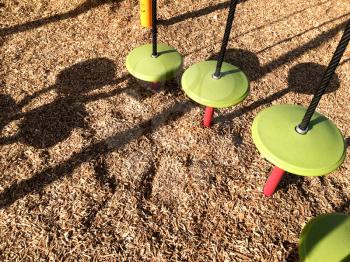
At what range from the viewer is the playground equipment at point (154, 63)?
140 inches

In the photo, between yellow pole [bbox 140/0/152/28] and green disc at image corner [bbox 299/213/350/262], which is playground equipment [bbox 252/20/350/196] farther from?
yellow pole [bbox 140/0/152/28]

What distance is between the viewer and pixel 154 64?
366 centimetres

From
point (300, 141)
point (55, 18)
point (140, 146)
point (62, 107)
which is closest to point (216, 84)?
point (300, 141)

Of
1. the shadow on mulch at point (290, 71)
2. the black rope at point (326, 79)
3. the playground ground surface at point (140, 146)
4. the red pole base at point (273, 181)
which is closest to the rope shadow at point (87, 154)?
the playground ground surface at point (140, 146)

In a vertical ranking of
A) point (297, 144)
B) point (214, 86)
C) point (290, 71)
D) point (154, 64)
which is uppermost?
point (297, 144)

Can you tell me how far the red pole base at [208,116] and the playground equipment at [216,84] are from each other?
0.69 m

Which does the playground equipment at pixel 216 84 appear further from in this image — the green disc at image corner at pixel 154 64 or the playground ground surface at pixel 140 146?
the playground ground surface at pixel 140 146

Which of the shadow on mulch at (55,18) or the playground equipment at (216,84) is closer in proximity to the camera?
the playground equipment at (216,84)

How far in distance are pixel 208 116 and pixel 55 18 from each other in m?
3.51

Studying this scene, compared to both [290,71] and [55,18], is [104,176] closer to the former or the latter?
[290,71]

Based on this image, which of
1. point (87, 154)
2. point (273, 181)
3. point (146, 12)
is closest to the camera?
point (273, 181)

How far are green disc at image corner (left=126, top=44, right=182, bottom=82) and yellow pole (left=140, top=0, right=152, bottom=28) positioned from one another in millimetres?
1727

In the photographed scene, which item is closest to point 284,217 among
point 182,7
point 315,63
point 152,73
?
point 152,73

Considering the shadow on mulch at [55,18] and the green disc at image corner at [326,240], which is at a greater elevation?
the green disc at image corner at [326,240]
